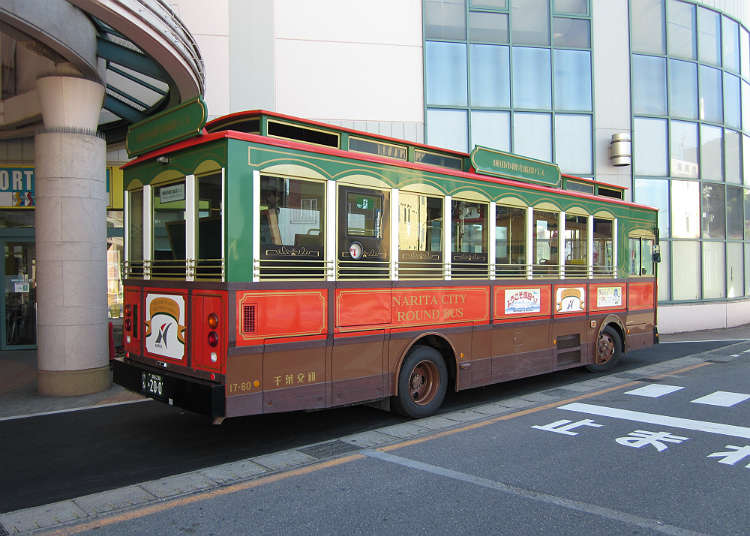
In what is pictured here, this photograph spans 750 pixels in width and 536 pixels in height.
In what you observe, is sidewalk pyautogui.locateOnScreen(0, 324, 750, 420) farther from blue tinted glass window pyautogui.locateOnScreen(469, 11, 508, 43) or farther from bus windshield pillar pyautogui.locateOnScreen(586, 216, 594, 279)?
blue tinted glass window pyautogui.locateOnScreen(469, 11, 508, 43)

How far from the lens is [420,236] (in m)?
6.73

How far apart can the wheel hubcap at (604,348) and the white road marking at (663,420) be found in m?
2.53

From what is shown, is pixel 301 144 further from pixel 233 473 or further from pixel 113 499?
pixel 113 499

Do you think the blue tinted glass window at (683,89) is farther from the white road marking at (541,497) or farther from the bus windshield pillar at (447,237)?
the white road marking at (541,497)

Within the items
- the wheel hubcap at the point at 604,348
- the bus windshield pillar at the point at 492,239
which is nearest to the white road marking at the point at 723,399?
the wheel hubcap at the point at 604,348

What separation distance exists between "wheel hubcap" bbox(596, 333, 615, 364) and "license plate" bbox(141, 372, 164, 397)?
7134 millimetres

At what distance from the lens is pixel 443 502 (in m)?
4.27

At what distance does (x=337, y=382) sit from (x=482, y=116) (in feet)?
35.1

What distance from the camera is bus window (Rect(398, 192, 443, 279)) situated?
655 cm

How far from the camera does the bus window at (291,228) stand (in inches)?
211

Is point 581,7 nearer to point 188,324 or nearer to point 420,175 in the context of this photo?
point 420,175

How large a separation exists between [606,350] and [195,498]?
787 cm

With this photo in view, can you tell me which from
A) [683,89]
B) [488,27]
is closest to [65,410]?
[488,27]

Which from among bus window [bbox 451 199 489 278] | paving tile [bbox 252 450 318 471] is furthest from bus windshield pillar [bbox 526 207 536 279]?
paving tile [bbox 252 450 318 471]
